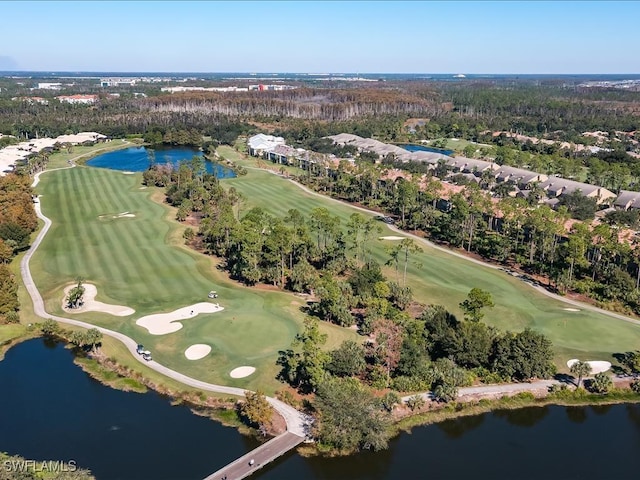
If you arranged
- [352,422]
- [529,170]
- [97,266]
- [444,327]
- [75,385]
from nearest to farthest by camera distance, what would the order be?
1. [352,422]
2. [75,385]
3. [444,327]
4. [97,266]
5. [529,170]

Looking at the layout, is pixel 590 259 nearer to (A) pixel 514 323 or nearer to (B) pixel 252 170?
(A) pixel 514 323

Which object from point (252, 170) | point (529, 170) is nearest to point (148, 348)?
point (252, 170)

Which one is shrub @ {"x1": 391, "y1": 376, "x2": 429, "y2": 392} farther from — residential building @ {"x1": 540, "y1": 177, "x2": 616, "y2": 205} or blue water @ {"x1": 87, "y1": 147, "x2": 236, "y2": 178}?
blue water @ {"x1": 87, "y1": 147, "x2": 236, "y2": 178}

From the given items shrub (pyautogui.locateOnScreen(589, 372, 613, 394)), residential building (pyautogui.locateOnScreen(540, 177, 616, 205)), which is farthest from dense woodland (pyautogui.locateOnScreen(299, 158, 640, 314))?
shrub (pyautogui.locateOnScreen(589, 372, 613, 394))

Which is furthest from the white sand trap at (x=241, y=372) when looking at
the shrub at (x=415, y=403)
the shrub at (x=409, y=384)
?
the shrub at (x=415, y=403)

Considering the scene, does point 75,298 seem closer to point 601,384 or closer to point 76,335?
point 76,335

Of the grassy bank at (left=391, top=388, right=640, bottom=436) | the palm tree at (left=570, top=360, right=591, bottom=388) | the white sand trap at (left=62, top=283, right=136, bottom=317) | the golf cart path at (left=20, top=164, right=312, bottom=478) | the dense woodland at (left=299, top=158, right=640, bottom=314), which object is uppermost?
the dense woodland at (left=299, top=158, right=640, bottom=314)

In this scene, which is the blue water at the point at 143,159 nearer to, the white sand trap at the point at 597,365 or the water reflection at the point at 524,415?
the white sand trap at the point at 597,365
